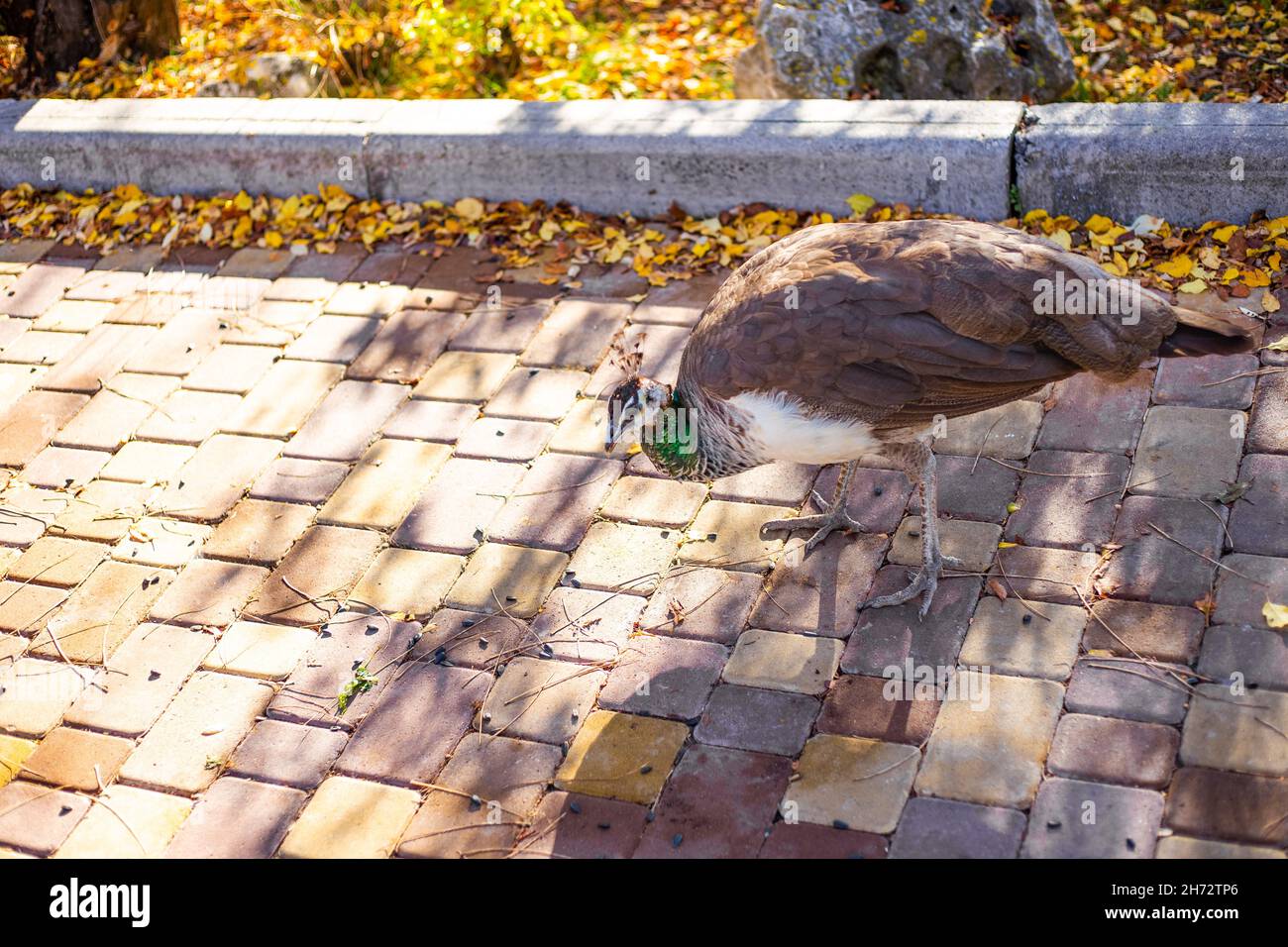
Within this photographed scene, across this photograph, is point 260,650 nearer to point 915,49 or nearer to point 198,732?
point 198,732

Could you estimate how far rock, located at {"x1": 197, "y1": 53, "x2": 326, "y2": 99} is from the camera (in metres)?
7.09

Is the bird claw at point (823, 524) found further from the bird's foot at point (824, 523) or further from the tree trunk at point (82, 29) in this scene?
the tree trunk at point (82, 29)

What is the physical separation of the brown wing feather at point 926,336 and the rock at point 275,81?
4.39 m

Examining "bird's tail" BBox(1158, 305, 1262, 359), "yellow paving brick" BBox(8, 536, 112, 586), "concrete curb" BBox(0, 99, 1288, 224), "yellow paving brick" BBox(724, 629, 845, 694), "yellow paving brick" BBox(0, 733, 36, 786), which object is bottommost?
"yellow paving brick" BBox(724, 629, 845, 694)

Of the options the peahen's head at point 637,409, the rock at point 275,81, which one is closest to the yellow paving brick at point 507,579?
the peahen's head at point 637,409

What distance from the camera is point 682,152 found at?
5.51 metres

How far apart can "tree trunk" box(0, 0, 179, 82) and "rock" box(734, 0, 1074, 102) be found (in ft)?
12.1

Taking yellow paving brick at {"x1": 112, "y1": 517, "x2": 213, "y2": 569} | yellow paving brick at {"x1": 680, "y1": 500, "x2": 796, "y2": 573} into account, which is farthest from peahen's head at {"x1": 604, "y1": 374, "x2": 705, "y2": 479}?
yellow paving brick at {"x1": 112, "y1": 517, "x2": 213, "y2": 569}

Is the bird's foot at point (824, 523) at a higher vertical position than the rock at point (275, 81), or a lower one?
lower

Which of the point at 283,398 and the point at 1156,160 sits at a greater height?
the point at 1156,160

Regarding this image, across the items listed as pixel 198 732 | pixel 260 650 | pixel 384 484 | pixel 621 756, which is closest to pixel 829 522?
pixel 621 756

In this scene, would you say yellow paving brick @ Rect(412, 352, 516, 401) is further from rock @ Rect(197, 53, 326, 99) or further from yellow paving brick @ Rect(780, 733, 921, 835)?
rock @ Rect(197, 53, 326, 99)

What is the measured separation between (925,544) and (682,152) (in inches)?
94.0

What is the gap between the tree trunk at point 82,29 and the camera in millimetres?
7312
